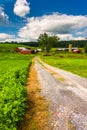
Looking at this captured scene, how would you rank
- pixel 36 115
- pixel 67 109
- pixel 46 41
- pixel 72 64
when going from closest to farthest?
1. pixel 36 115
2. pixel 67 109
3. pixel 72 64
4. pixel 46 41

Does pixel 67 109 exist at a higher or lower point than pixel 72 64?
higher

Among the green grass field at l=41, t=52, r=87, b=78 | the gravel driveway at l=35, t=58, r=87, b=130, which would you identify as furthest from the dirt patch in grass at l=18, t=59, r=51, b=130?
the green grass field at l=41, t=52, r=87, b=78

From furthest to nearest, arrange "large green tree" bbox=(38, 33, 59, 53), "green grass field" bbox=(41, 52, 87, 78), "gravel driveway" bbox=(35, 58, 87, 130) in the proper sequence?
"large green tree" bbox=(38, 33, 59, 53)
"green grass field" bbox=(41, 52, 87, 78)
"gravel driveway" bbox=(35, 58, 87, 130)

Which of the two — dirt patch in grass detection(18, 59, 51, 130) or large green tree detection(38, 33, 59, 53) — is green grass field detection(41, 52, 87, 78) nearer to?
dirt patch in grass detection(18, 59, 51, 130)

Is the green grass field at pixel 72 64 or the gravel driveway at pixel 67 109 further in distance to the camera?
the green grass field at pixel 72 64

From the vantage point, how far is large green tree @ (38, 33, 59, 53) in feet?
604

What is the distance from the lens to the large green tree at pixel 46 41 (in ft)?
604

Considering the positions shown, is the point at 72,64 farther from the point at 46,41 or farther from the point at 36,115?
the point at 46,41

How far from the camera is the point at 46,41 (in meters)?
187

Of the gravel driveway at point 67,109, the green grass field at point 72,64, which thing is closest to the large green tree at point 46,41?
the green grass field at point 72,64

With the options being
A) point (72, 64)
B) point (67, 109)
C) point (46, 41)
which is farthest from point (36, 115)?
point (46, 41)

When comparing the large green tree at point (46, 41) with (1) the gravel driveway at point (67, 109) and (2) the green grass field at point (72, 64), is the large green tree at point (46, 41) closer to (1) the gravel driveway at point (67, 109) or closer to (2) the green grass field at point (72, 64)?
(2) the green grass field at point (72, 64)

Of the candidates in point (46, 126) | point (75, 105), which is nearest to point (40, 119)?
point (46, 126)

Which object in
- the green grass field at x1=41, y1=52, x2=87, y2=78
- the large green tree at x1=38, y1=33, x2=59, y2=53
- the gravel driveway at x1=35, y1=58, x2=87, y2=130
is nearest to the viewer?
the gravel driveway at x1=35, y1=58, x2=87, y2=130
